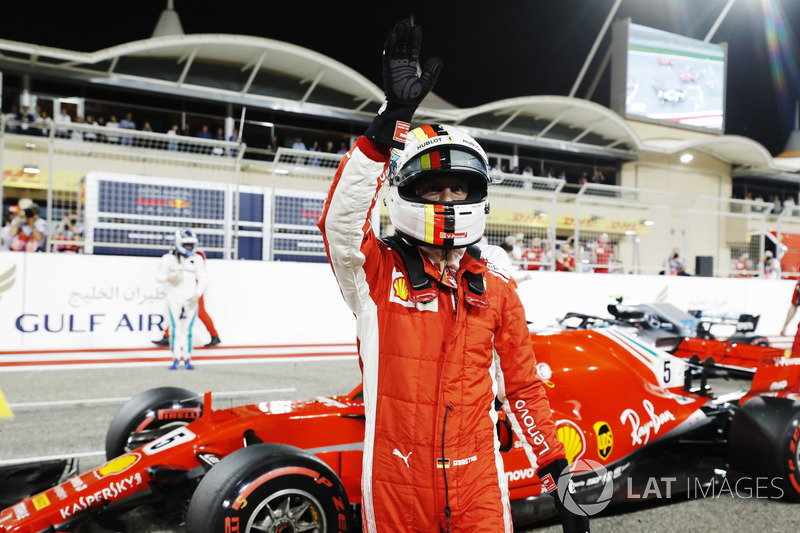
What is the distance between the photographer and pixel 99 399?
5688mm

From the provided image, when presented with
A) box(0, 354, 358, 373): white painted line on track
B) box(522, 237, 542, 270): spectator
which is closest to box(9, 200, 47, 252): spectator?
box(0, 354, 358, 373): white painted line on track

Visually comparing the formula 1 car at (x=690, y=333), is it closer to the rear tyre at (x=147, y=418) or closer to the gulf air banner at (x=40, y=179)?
the rear tyre at (x=147, y=418)

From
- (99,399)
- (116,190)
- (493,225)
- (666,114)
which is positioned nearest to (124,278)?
(116,190)

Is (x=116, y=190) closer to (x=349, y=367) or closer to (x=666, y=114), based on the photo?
(x=349, y=367)

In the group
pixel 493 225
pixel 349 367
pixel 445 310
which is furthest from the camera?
pixel 493 225

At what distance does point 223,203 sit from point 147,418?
6.52 m

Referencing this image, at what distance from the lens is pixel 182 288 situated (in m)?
8.08

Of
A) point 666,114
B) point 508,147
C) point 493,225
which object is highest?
point 666,114

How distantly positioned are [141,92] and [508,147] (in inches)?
532

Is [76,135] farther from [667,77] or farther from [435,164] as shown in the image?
[667,77]

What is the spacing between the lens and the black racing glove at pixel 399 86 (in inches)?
58.5

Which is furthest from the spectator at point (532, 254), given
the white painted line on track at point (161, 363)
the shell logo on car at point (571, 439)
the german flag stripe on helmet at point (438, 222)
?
the german flag stripe on helmet at point (438, 222)

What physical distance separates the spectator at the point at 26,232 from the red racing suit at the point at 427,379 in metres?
8.80

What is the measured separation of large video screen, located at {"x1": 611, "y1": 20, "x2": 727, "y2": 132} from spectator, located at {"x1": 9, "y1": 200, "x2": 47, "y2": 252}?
2425 centimetres
